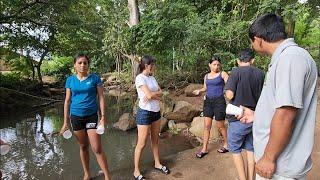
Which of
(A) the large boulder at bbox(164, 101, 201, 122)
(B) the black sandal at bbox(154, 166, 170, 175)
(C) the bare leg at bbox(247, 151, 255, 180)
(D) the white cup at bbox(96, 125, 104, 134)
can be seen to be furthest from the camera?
(A) the large boulder at bbox(164, 101, 201, 122)

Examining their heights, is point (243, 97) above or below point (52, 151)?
above

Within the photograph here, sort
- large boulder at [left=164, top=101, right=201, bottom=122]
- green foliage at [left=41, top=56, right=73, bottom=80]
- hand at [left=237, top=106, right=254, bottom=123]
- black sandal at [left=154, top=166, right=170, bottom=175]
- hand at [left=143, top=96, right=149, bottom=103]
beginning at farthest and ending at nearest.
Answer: green foliage at [left=41, top=56, right=73, bottom=80] → large boulder at [left=164, top=101, right=201, bottom=122] → black sandal at [left=154, top=166, right=170, bottom=175] → hand at [left=143, top=96, right=149, bottom=103] → hand at [left=237, top=106, right=254, bottom=123]

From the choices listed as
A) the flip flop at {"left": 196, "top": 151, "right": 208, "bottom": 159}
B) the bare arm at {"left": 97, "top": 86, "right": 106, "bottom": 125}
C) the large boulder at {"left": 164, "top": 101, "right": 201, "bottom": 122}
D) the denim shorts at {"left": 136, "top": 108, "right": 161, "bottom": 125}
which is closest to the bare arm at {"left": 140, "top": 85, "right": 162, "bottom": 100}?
the denim shorts at {"left": 136, "top": 108, "right": 161, "bottom": 125}

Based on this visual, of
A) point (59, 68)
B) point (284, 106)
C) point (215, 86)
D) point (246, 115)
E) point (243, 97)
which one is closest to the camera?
point (284, 106)

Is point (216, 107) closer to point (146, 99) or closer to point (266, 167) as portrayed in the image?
point (146, 99)

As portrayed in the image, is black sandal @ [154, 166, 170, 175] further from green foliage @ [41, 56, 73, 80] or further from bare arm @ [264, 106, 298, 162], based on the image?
green foliage @ [41, 56, 73, 80]

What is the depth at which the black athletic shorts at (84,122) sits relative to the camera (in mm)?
4059

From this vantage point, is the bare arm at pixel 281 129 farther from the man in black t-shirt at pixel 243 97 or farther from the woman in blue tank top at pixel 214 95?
the woman in blue tank top at pixel 214 95

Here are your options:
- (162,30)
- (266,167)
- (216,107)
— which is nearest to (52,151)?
(216,107)

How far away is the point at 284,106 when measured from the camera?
1765 millimetres

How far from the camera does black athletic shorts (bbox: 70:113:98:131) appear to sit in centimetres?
406

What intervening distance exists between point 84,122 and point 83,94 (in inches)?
13.7

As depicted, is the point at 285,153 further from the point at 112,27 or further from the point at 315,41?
the point at 315,41

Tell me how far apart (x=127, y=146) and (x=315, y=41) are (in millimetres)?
13313
